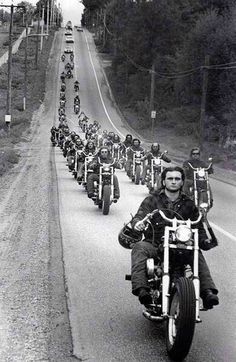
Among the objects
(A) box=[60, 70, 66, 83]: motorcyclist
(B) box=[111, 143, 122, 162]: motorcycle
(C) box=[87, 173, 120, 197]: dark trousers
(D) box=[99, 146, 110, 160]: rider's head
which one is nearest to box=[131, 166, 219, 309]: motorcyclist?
(C) box=[87, 173, 120, 197]: dark trousers

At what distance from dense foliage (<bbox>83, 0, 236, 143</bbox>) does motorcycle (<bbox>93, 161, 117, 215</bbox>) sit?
25045 mm

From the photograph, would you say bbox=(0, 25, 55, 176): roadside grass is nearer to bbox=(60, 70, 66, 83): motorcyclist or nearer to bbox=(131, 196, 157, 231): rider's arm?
bbox=(60, 70, 66, 83): motorcyclist

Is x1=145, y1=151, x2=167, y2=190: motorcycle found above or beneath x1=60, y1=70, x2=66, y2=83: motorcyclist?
above

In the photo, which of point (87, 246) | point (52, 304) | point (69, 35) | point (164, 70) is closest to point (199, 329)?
point (52, 304)

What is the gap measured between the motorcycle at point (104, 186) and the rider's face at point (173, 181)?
29.0 ft

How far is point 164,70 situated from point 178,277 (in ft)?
243

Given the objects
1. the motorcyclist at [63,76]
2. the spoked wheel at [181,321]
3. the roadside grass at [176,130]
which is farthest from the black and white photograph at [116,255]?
the motorcyclist at [63,76]

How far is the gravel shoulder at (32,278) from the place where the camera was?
261 inches

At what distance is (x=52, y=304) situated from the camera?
26.5ft

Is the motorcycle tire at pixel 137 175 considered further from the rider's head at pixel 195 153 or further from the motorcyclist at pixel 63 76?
the motorcyclist at pixel 63 76

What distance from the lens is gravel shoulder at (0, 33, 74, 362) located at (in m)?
6.62

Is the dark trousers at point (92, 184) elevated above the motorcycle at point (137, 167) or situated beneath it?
elevated above

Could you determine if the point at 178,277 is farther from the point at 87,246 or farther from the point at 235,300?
the point at 87,246

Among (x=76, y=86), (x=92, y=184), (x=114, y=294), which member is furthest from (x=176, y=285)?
(x=76, y=86)
